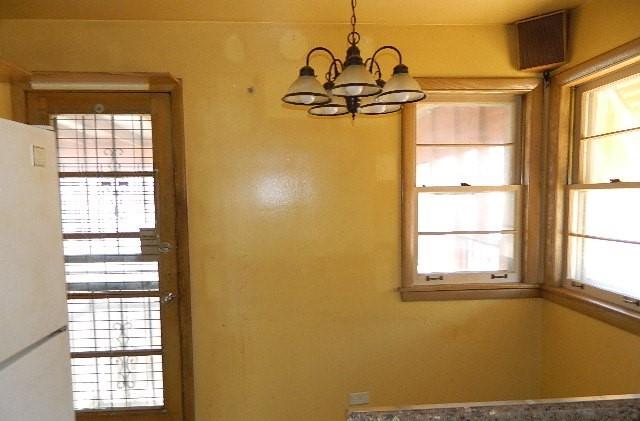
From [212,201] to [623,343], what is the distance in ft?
7.60

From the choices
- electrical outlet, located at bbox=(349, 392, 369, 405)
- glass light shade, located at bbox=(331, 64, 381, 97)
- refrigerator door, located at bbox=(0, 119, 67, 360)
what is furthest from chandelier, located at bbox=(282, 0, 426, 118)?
electrical outlet, located at bbox=(349, 392, 369, 405)

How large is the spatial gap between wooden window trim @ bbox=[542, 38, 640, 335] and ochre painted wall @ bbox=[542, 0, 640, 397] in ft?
0.22

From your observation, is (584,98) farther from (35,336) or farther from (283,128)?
(35,336)

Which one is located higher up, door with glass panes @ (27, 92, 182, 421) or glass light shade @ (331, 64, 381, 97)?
glass light shade @ (331, 64, 381, 97)

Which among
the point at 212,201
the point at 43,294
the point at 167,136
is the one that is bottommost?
the point at 43,294

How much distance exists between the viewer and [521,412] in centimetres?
96

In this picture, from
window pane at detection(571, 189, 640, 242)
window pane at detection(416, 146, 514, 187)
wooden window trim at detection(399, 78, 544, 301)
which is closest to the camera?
window pane at detection(571, 189, 640, 242)

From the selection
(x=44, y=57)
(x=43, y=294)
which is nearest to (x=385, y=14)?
(x=44, y=57)

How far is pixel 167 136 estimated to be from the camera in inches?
82.2

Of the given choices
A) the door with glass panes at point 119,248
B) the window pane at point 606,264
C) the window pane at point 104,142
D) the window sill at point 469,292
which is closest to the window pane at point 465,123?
the window pane at point 606,264

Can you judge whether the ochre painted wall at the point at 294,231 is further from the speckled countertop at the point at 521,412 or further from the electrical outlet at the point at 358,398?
the speckled countertop at the point at 521,412

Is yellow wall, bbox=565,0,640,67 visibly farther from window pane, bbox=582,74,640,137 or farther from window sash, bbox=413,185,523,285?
window sash, bbox=413,185,523,285

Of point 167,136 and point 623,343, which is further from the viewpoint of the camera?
point 167,136

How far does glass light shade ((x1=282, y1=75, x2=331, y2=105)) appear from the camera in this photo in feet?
3.76
